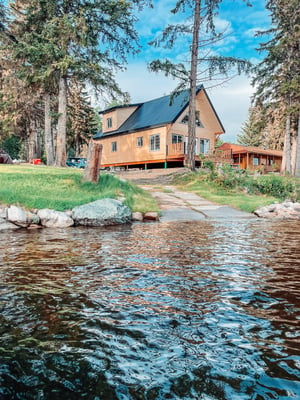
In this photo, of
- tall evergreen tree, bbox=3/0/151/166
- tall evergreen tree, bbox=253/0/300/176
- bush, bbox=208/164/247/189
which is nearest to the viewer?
bush, bbox=208/164/247/189

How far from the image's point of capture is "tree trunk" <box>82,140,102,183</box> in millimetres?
9578

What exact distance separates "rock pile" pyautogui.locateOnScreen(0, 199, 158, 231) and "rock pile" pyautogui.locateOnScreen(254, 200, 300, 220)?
446cm

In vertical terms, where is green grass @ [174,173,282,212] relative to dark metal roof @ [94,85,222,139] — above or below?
below

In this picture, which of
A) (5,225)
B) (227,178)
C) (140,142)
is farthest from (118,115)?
(5,225)

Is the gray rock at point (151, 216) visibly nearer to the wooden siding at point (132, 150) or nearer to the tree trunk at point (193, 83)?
the tree trunk at point (193, 83)

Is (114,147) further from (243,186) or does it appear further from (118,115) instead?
(243,186)

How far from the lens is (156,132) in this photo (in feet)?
78.4

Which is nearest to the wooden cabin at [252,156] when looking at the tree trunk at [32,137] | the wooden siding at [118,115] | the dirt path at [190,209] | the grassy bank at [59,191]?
the wooden siding at [118,115]

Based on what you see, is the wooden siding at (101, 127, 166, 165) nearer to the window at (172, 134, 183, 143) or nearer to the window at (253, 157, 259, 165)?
the window at (172, 134, 183, 143)

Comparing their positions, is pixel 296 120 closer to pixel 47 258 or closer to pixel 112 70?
pixel 112 70

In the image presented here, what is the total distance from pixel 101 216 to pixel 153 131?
18.0m

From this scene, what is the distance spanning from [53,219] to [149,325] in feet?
17.6

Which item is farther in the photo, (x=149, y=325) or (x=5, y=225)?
(x=5, y=225)

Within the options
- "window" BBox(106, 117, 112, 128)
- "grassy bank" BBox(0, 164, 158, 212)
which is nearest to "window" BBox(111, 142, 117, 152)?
"window" BBox(106, 117, 112, 128)
